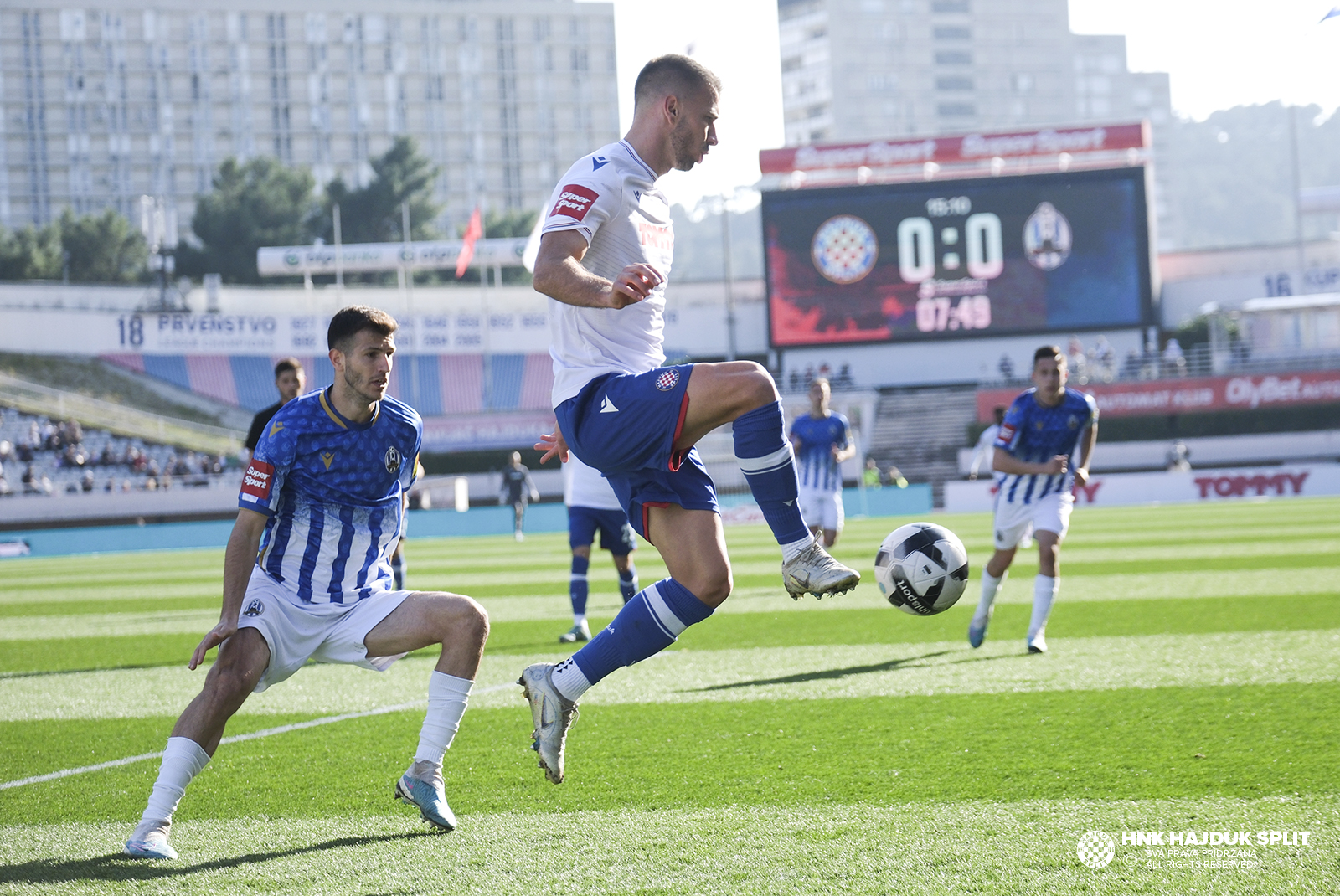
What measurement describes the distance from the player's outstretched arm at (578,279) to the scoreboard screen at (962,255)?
40.6m

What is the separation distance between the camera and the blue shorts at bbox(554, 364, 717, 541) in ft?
13.5

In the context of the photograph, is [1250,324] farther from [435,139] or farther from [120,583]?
[435,139]

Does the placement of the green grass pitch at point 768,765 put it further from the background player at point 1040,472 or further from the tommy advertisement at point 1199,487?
the tommy advertisement at point 1199,487

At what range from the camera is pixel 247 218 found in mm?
74062

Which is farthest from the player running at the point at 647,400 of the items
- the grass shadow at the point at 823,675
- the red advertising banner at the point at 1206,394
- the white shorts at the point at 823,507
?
the red advertising banner at the point at 1206,394

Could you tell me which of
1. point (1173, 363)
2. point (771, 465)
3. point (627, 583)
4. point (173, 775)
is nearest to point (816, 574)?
point (771, 465)

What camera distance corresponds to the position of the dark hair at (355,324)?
455 centimetres

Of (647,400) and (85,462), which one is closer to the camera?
(647,400)

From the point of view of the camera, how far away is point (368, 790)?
5.09 meters

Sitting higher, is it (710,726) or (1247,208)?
(1247,208)

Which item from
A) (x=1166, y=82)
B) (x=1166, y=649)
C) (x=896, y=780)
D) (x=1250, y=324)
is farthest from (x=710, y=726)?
(x=1166, y=82)

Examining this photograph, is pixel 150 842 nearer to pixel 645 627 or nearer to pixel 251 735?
pixel 645 627

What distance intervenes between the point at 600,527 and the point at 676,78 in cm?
616

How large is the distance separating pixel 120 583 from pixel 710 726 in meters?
14.5
